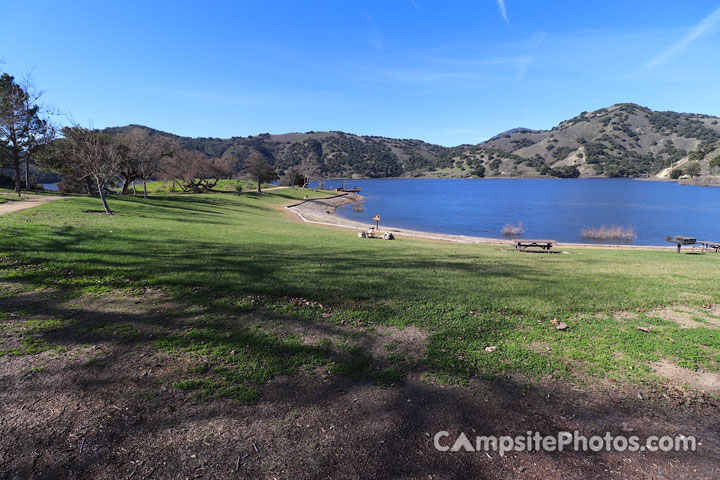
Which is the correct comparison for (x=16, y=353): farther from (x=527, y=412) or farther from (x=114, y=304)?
(x=527, y=412)

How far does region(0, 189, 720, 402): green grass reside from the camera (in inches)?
207

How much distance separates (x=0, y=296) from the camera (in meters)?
7.14

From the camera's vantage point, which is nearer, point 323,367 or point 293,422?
point 293,422

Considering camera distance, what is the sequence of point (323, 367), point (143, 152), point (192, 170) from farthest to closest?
1. point (192, 170)
2. point (143, 152)
3. point (323, 367)

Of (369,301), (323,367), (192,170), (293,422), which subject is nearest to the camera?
(293,422)

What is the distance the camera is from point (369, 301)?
7.82m

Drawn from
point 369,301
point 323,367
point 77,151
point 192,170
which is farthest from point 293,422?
point 192,170

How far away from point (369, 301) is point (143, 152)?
1741 inches

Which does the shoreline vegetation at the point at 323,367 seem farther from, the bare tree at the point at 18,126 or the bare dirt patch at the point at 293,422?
the bare tree at the point at 18,126

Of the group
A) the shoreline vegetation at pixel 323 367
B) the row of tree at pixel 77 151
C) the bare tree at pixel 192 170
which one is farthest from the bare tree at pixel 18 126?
the shoreline vegetation at pixel 323 367

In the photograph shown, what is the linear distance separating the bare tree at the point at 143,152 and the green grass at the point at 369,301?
30062 millimetres

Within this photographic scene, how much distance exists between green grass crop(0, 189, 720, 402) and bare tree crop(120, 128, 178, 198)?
1184 inches

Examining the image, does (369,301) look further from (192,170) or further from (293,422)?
(192,170)

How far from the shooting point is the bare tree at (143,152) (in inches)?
1563
